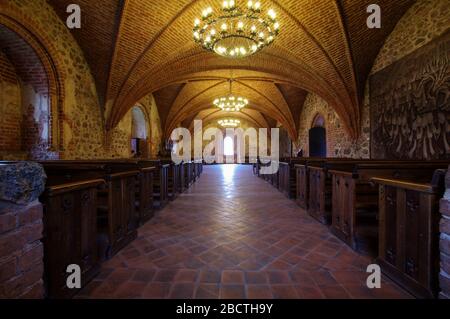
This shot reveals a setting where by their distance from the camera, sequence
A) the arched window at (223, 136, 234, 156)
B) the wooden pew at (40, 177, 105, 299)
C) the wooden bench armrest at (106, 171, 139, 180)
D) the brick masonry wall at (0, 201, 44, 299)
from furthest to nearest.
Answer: the arched window at (223, 136, 234, 156), the wooden bench armrest at (106, 171, 139, 180), the wooden pew at (40, 177, 105, 299), the brick masonry wall at (0, 201, 44, 299)

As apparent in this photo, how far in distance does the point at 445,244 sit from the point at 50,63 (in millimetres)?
7730

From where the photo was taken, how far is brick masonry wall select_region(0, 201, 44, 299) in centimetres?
130

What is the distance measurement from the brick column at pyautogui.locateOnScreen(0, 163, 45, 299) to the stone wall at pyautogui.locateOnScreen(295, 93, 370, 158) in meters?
8.44

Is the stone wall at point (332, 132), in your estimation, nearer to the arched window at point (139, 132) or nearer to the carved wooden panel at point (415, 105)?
the carved wooden panel at point (415, 105)

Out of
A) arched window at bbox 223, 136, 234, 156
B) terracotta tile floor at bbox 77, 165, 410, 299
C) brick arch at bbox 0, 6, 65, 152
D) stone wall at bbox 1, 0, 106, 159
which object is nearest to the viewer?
terracotta tile floor at bbox 77, 165, 410, 299

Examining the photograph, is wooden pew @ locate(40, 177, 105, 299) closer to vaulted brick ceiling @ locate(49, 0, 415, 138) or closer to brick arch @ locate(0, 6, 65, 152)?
brick arch @ locate(0, 6, 65, 152)

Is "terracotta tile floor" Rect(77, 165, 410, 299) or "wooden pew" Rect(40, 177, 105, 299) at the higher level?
"wooden pew" Rect(40, 177, 105, 299)

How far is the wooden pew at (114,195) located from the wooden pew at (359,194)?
2.94 m

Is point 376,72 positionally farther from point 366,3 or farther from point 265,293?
point 265,293

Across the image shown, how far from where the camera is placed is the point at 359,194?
3.59 m

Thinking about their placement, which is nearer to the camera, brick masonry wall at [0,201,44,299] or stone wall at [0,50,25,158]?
brick masonry wall at [0,201,44,299]

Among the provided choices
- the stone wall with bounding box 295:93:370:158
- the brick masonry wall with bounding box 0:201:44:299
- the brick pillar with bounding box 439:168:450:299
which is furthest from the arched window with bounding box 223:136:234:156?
the brick masonry wall with bounding box 0:201:44:299

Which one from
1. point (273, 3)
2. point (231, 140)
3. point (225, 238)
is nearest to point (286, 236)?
point (225, 238)
